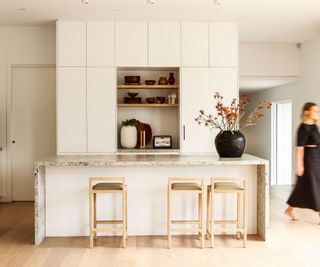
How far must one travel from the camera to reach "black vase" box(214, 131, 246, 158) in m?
4.56

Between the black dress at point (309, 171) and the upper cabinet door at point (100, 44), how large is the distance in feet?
9.36

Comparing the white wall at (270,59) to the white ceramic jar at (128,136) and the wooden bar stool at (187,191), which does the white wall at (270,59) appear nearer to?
the white ceramic jar at (128,136)

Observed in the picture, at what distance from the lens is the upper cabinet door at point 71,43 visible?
6.25 metres

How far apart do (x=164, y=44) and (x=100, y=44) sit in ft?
3.00

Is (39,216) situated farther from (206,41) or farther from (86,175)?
(206,41)

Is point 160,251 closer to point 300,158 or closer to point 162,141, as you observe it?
point 300,158

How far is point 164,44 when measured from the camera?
20.8 ft

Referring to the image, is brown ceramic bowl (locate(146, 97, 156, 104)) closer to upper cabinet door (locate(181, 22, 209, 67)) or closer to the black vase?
upper cabinet door (locate(181, 22, 209, 67))

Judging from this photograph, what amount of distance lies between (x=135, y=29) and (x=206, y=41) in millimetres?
1040

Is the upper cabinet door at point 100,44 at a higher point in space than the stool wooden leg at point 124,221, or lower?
higher

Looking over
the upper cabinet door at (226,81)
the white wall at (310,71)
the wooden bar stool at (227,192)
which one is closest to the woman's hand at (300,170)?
the wooden bar stool at (227,192)

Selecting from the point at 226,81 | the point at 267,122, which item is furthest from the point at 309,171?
the point at 267,122

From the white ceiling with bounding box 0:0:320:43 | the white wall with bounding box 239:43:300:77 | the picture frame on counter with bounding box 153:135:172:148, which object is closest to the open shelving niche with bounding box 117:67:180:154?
the picture frame on counter with bounding box 153:135:172:148

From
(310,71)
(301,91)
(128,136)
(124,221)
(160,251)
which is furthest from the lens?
(301,91)
